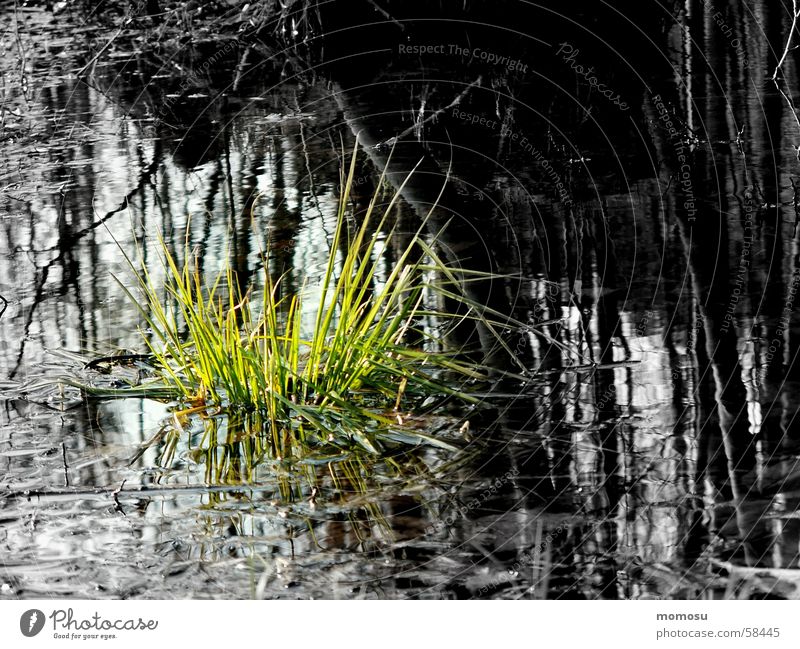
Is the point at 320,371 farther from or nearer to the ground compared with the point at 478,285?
nearer to the ground

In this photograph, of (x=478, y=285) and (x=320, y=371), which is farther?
(x=478, y=285)

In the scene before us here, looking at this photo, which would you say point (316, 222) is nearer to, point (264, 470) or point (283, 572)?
point (264, 470)

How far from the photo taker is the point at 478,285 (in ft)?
14.8

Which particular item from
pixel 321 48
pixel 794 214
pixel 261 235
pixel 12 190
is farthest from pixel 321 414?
pixel 321 48

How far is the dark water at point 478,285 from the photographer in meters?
2.79

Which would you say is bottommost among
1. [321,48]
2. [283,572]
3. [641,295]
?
[283,572]

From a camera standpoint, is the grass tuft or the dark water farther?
the grass tuft

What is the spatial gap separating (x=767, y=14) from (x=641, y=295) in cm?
650

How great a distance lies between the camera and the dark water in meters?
2.79

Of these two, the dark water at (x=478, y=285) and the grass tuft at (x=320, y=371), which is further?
the grass tuft at (x=320, y=371)

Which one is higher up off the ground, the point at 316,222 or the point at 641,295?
the point at 316,222

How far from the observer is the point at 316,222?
5.39m

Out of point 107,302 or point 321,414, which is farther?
point 107,302

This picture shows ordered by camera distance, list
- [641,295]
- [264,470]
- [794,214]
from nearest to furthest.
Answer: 1. [264,470]
2. [641,295]
3. [794,214]
